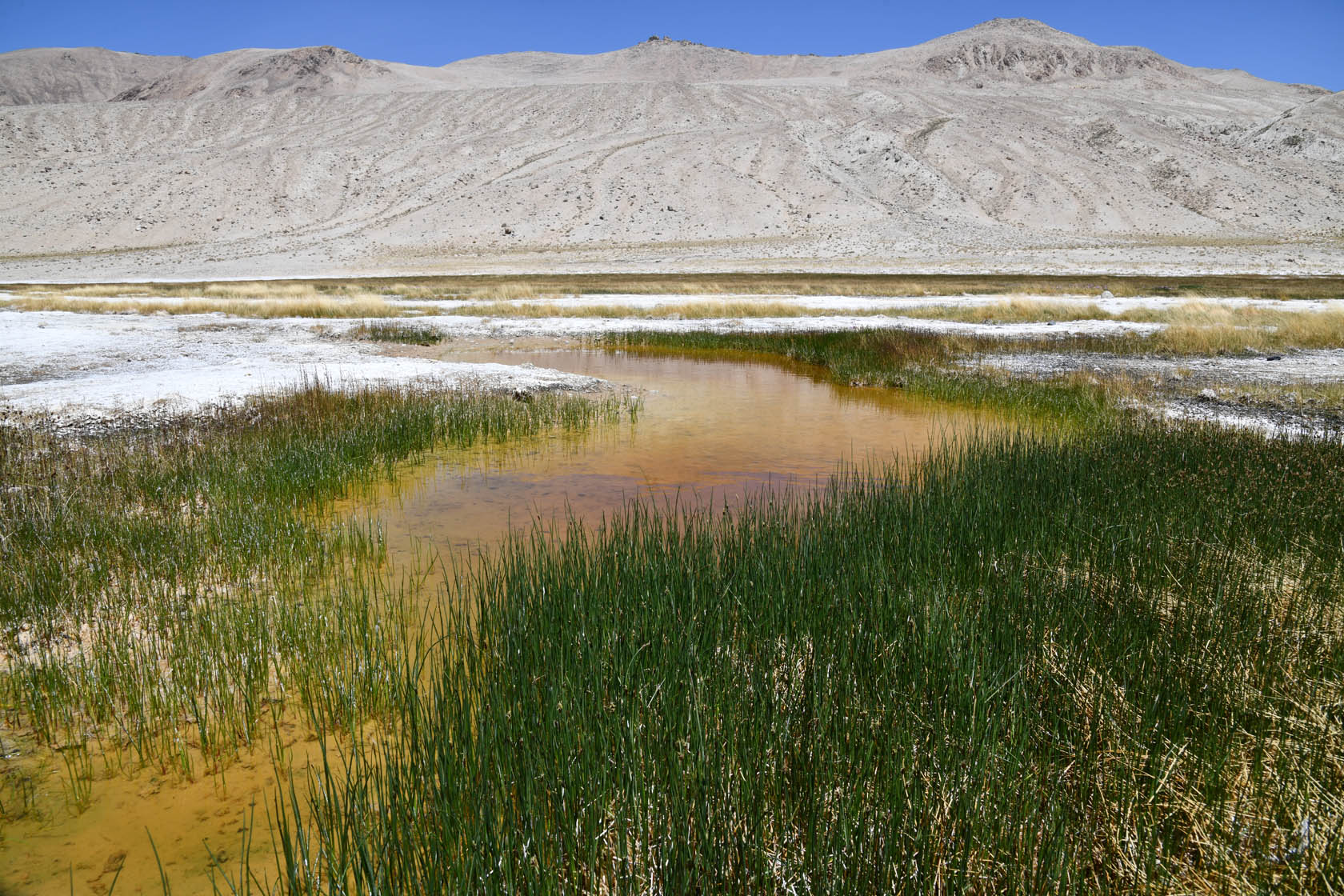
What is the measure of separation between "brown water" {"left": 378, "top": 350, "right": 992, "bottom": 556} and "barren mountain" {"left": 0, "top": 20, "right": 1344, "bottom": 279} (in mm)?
38017

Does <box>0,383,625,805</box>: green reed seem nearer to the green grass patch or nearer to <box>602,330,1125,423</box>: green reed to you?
<box>602,330,1125,423</box>: green reed

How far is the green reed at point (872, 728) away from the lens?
7.73ft

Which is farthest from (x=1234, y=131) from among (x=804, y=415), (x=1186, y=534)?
(x=1186, y=534)

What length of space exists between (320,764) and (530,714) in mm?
1219

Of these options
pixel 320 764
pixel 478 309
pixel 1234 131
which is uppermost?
pixel 1234 131

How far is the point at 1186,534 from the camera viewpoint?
185 inches

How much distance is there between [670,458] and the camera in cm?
907

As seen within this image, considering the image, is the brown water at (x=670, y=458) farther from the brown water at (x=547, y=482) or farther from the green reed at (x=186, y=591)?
the green reed at (x=186, y=591)

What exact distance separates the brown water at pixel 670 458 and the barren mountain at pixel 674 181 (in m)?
38.0

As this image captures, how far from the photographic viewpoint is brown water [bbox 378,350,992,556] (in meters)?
7.04

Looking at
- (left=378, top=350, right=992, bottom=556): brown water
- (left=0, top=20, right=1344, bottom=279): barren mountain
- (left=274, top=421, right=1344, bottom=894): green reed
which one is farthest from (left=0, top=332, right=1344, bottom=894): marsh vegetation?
(left=0, top=20, right=1344, bottom=279): barren mountain

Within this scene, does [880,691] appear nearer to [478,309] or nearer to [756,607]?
[756,607]

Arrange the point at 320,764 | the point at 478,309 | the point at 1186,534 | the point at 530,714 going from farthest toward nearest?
the point at 478,309 < the point at 1186,534 < the point at 320,764 < the point at 530,714

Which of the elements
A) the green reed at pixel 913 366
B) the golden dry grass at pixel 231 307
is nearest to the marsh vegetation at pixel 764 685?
the green reed at pixel 913 366
